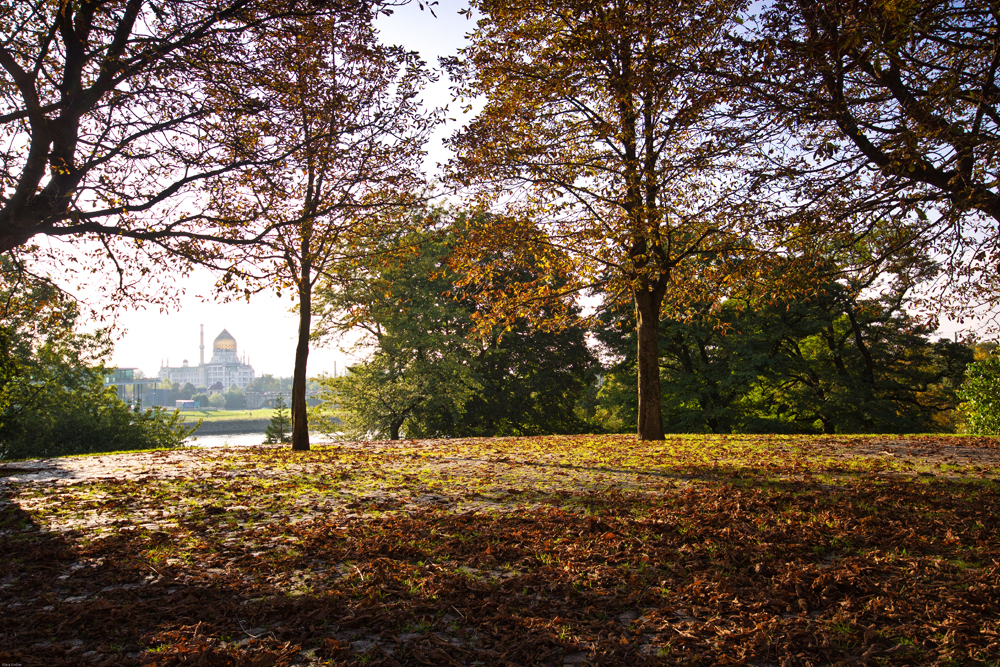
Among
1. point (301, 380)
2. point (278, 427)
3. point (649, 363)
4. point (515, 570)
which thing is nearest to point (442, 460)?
point (301, 380)

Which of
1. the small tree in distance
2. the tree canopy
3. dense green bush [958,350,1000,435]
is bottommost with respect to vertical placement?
the small tree in distance

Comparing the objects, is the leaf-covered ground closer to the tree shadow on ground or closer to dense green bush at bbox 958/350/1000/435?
the tree shadow on ground

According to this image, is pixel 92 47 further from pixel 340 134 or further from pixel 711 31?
pixel 711 31

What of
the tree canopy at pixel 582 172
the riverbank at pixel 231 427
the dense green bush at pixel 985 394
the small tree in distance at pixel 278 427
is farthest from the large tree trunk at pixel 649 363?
the riverbank at pixel 231 427

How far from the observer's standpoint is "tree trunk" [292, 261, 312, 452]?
14898 millimetres

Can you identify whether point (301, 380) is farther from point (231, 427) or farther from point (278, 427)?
point (231, 427)

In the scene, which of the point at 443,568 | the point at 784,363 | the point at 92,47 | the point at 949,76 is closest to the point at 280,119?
the point at 92,47

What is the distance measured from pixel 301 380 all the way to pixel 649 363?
897 centimetres

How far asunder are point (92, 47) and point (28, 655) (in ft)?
28.2

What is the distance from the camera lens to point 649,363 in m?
14.6

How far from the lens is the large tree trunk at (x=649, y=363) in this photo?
1462 centimetres

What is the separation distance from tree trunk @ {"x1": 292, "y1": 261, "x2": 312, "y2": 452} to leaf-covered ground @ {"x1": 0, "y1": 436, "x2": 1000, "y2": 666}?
6077mm

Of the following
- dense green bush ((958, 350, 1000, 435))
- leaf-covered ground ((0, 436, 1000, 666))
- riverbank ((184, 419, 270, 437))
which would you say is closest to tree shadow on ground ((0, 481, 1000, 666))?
leaf-covered ground ((0, 436, 1000, 666))

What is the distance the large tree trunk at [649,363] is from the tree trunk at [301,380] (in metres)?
8.39
